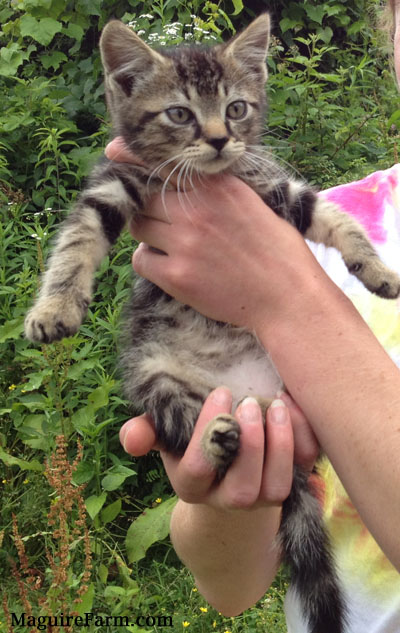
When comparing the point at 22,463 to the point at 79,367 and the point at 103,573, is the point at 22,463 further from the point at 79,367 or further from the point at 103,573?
the point at 103,573

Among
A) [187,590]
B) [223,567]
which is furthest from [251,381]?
[187,590]

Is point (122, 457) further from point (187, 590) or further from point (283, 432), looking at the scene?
point (283, 432)

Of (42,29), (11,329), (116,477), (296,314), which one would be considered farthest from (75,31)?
(296,314)

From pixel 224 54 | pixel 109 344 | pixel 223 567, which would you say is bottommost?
pixel 109 344

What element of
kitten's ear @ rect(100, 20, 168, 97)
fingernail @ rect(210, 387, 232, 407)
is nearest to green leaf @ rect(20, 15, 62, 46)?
kitten's ear @ rect(100, 20, 168, 97)

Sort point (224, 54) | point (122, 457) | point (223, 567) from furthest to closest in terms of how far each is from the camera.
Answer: point (122, 457), point (224, 54), point (223, 567)

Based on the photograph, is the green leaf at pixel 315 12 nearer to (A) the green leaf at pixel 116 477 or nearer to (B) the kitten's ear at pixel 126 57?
(B) the kitten's ear at pixel 126 57

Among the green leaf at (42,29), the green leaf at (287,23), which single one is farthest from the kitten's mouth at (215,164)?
the green leaf at (287,23)
